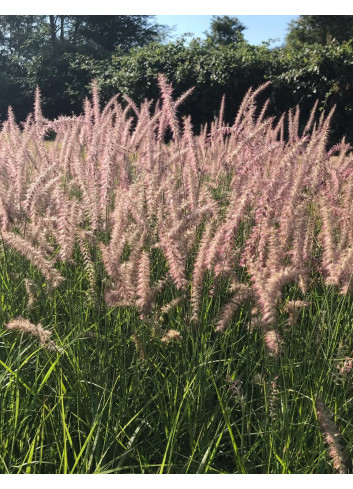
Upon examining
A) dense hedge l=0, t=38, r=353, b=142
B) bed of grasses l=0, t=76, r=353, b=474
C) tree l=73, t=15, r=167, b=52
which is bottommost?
bed of grasses l=0, t=76, r=353, b=474

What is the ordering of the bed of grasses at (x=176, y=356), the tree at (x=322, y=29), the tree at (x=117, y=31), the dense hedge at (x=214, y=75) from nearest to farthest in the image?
the bed of grasses at (x=176, y=356) < the dense hedge at (x=214, y=75) < the tree at (x=117, y=31) < the tree at (x=322, y=29)

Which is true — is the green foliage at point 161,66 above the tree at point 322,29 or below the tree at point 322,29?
below

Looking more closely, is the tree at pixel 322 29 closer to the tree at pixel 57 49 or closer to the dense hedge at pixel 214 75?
the dense hedge at pixel 214 75

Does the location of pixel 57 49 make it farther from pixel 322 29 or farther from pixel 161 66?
pixel 322 29

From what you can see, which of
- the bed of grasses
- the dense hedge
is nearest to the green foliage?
the dense hedge

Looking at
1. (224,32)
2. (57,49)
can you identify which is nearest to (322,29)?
(224,32)

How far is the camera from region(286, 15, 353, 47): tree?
1245 cm

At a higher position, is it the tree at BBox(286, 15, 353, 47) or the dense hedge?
the tree at BBox(286, 15, 353, 47)

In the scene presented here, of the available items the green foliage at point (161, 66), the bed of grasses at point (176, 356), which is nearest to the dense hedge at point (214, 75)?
the green foliage at point (161, 66)

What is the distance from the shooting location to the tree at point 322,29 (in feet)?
40.8

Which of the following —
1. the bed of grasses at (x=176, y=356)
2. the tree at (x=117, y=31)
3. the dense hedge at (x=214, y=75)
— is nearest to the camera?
the bed of grasses at (x=176, y=356)

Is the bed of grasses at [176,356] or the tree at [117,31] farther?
the tree at [117,31]

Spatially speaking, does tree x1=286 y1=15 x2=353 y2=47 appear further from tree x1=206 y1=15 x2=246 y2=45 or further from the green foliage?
tree x1=206 y1=15 x2=246 y2=45

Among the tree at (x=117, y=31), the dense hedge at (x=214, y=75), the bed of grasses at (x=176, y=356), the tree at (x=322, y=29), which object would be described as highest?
the tree at (x=322, y=29)
